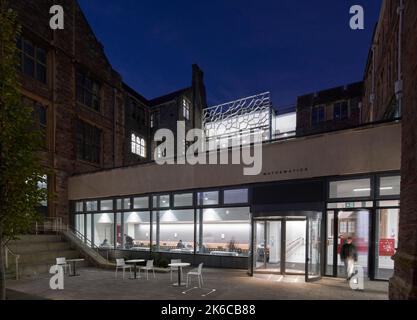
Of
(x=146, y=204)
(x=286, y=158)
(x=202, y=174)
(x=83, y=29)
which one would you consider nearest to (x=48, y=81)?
(x=83, y=29)

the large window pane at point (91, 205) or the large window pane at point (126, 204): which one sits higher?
the large window pane at point (126, 204)

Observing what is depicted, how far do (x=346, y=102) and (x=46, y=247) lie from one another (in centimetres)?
2801

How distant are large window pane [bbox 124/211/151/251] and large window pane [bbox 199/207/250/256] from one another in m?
3.63

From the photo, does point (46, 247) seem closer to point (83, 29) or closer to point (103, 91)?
point (103, 91)

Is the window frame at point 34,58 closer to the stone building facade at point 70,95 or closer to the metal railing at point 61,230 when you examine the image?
the stone building facade at point 70,95

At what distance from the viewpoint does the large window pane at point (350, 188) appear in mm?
12094

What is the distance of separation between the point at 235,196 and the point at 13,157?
34.7ft

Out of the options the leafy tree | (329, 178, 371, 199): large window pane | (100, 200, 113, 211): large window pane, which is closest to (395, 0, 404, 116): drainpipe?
(329, 178, 371, 199): large window pane

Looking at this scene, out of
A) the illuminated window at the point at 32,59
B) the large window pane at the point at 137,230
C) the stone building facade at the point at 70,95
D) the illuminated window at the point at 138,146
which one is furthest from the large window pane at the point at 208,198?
the illuminated window at the point at 138,146

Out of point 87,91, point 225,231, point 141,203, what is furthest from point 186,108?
point 225,231

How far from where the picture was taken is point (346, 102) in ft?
99.3

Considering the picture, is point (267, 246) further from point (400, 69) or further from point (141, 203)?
point (400, 69)

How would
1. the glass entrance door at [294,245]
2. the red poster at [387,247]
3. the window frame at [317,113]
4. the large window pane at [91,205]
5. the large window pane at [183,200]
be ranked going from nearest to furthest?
the red poster at [387,247]
the glass entrance door at [294,245]
the large window pane at [183,200]
the large window pane at [91,205]
the window frame at [317,113]

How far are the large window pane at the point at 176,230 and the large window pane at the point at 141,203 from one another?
1.09 meters
